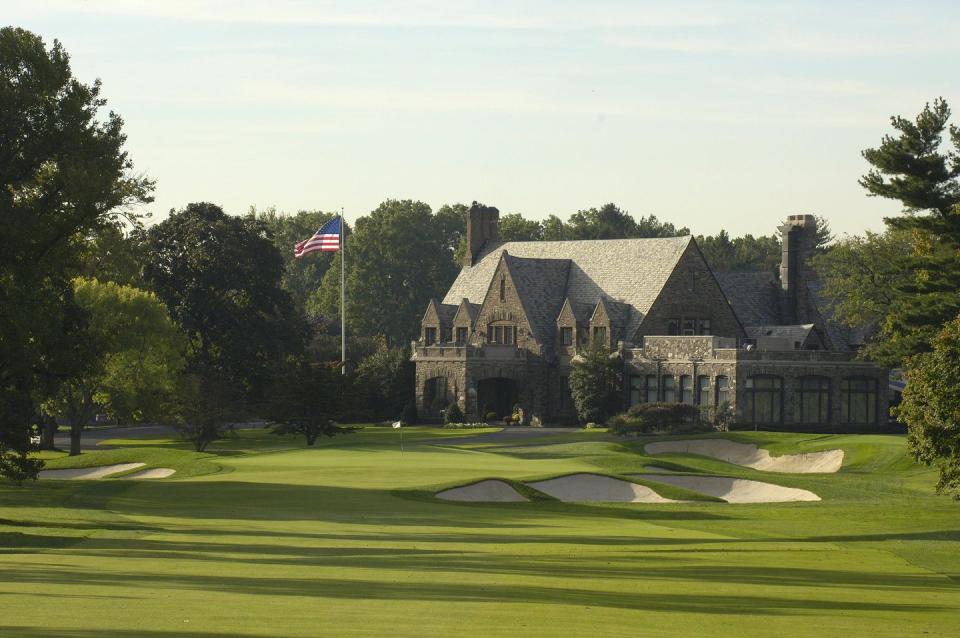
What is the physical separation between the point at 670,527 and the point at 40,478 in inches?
1118

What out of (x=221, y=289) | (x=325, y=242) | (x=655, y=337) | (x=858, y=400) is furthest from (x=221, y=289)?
(x=858, y=400)

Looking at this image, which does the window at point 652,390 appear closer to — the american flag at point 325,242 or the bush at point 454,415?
the bush at point 454,415

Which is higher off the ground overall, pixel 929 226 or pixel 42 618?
pixel 929 226

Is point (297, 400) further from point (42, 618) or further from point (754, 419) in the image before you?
point (42, 618)

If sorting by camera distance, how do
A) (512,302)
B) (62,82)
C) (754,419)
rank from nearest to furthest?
(62,82)
(754,419)
(512,302)

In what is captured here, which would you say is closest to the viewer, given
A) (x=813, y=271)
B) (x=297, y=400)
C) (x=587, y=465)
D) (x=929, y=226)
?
(x=587, y=465)

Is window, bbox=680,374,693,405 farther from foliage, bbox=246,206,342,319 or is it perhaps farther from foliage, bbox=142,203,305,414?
foliage, bbox=246,206,342,319

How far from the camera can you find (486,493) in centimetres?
4675

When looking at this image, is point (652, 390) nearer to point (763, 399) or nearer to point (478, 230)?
point (763, 399)

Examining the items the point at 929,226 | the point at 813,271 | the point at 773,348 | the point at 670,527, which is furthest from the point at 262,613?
the point at 813,271

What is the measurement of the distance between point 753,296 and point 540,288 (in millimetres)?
13629

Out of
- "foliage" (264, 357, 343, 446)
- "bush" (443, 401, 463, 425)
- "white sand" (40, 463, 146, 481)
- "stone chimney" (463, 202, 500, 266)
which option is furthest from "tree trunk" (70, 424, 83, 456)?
"stone chimney" (463, 202, 500, 266)

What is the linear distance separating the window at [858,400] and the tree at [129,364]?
36000 mm

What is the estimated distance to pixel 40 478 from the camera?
57250mm
